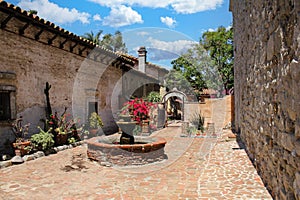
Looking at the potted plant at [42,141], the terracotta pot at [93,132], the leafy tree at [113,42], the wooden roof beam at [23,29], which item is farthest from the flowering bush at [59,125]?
the leafy tree at [113,42]

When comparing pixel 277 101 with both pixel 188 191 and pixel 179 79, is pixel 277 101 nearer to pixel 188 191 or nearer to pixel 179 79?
pixel 188 191

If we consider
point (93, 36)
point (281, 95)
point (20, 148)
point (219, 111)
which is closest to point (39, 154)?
point (20, 148)

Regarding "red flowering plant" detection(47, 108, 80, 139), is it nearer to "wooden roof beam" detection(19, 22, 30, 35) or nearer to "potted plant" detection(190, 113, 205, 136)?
"wooden roof beam" detection(19, 22, 30, 35)

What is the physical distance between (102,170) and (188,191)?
9.04ft

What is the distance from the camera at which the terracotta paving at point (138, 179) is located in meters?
4.79

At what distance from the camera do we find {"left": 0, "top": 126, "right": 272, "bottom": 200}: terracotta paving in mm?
4793

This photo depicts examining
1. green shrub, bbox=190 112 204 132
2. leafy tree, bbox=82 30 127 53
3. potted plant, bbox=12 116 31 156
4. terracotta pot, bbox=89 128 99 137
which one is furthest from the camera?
leafy tree, bbox=82 30 127 53

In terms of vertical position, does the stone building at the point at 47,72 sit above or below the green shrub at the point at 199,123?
above

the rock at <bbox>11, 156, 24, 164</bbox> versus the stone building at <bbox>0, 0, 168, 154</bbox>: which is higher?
the stone building at <bbox>0, 0, 168, 154</bbox>

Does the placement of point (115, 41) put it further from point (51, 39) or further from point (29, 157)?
point (29, 157)

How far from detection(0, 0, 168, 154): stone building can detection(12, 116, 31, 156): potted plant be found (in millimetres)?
184

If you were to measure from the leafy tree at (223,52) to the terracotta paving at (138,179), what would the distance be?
18305mm

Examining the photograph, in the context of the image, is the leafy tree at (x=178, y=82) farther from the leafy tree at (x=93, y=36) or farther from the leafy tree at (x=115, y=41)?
the leafy tree at (x=115, y=41)

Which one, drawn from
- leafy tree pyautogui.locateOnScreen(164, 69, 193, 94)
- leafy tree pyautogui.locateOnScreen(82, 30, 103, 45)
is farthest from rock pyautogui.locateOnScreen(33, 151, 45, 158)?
leafy tree pyautogui.locateOnScreen(82, 30, 103, 45)
